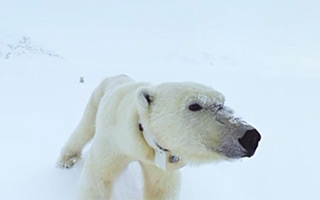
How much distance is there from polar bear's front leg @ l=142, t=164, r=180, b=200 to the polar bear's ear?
0.49 meters

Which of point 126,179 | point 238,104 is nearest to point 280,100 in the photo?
point 238,104

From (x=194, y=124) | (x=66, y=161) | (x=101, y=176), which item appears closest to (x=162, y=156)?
(x=194, y=124)

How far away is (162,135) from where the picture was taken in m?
1.53

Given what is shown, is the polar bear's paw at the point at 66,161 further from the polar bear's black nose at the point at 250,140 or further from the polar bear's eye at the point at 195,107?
the polar bear's black nose at the point at 250,140

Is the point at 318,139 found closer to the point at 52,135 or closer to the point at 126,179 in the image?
the point at 126,179

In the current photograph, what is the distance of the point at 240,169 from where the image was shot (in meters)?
3.06

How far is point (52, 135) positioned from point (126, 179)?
4.91 ft

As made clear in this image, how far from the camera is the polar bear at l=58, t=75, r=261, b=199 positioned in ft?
4.54

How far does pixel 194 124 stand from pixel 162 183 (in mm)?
637

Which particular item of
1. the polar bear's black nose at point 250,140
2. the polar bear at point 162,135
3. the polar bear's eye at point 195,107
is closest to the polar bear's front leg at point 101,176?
the polar bear at point 162,135

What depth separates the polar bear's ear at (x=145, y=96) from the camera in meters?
1.58

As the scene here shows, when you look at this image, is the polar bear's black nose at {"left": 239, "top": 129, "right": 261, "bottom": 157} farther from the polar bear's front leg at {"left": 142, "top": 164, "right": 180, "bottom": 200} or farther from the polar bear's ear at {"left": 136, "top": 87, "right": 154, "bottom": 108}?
the polar bear's front leg at {"left": 142, "top": 164, "right": 180, "bottom": 200}

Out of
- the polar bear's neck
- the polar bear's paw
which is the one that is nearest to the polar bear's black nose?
the polar bear's neck

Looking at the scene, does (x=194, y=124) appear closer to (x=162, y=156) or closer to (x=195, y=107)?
(x=195, y=107)
